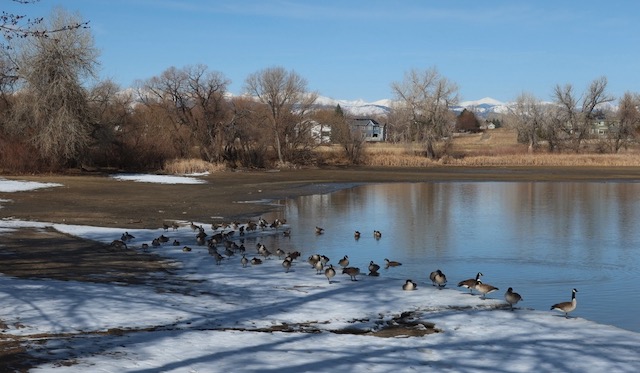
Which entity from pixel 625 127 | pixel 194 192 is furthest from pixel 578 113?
pixel 194 192

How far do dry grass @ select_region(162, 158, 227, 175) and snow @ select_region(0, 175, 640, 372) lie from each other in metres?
36.9

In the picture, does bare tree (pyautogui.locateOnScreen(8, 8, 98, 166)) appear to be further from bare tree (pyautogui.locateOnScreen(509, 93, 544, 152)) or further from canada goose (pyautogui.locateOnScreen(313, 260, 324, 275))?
bare tree (pyautogui.locateOnScreen(509, 93, 544, 152))

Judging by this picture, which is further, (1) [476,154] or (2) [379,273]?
(1) [476,154]

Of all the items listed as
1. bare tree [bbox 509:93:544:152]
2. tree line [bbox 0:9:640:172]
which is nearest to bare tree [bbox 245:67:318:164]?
tree line [bbox 0:9:640:172]

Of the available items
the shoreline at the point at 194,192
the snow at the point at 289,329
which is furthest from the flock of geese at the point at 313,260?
the shoreline at the point at 194,192

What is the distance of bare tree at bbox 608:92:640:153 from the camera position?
3201 inches

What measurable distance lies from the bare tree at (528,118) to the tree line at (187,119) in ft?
0.52

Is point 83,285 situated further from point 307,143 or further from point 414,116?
point 414,116

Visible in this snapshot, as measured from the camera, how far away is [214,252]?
50.5 ft

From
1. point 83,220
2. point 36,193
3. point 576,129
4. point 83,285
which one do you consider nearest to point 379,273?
point 83,285

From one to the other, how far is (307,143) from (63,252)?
4787cm

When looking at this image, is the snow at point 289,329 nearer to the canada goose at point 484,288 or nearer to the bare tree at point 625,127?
the canada goose at point 484,288

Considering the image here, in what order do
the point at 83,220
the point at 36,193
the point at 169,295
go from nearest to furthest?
the point at 169,295
the point at 83,220
the point at 36,193

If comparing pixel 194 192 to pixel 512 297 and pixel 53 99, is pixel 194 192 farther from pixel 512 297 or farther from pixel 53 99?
pixel 512 297
